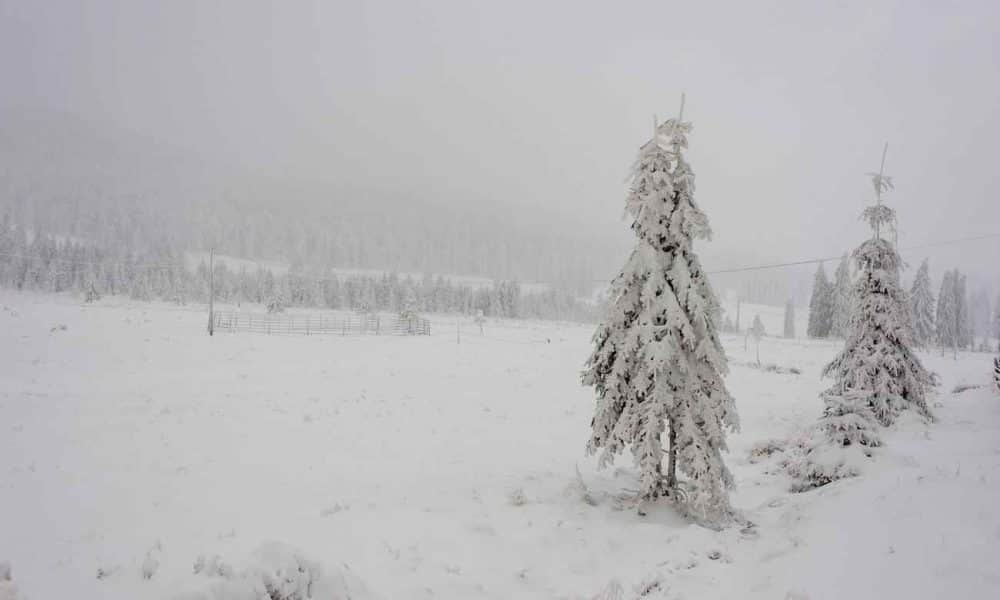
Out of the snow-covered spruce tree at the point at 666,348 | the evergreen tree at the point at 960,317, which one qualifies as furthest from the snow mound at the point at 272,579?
the evergreen tree at the point at 960,317

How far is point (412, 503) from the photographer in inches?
379

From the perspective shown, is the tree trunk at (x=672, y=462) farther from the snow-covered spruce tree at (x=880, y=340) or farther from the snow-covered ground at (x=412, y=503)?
the snow-covered spruce tree at (x=880, y=340)

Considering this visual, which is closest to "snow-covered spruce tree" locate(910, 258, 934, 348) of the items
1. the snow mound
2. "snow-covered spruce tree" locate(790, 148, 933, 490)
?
"snow-covered spruce tree" locate(790, 148, 933, 490)

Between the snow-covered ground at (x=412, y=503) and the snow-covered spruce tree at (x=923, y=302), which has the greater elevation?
the snow-covered spruce tree at (x=923, y=302)

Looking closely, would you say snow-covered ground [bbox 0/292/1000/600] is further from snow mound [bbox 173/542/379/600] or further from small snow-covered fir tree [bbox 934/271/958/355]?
small snow-covered fir tree [bbox 934/271/958/355]

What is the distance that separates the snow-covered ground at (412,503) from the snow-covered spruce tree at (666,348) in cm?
132

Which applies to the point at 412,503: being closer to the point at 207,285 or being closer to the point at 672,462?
the point at 672,462

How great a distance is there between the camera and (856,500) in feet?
24.3

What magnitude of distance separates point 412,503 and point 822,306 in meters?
85.7

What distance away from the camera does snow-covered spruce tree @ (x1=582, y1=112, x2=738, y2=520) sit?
8930mm

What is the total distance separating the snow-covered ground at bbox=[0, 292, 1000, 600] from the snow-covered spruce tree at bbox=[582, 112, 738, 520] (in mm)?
1316

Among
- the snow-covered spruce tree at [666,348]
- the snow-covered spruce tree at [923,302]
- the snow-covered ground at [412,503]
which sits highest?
the snow-covered spruce tree at [923,302]

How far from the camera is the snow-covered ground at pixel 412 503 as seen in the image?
5.56 m

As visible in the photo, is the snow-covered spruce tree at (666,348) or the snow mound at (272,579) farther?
the snow-covered spruce tree at (666,348)
